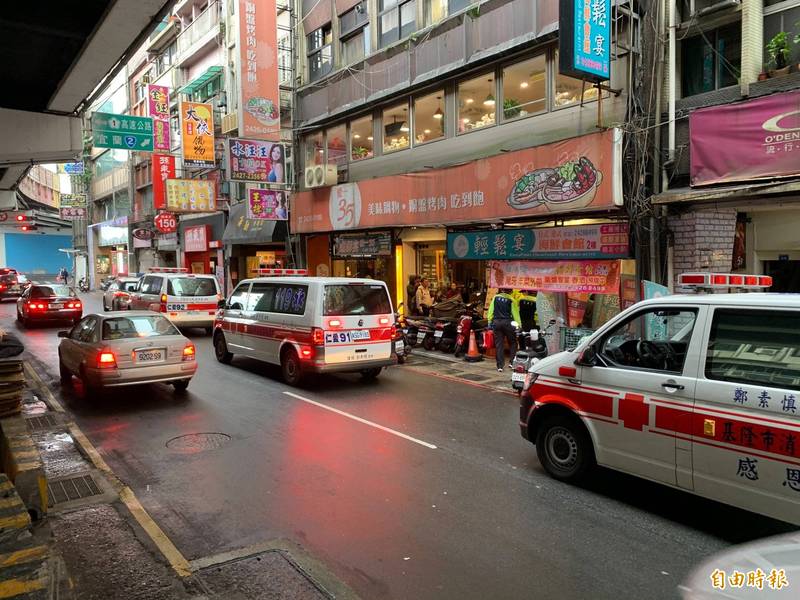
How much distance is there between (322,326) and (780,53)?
870cm

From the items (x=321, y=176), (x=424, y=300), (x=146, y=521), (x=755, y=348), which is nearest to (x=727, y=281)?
(x=755, y=348)

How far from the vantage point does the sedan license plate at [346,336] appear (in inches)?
402

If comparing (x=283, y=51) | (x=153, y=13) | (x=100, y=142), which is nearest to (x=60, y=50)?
(x=153, y=13)

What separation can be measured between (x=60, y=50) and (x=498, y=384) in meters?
8.97

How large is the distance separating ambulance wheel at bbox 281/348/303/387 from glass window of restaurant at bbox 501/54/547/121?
7.64m

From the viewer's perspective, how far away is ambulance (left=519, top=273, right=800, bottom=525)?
14.1 feet

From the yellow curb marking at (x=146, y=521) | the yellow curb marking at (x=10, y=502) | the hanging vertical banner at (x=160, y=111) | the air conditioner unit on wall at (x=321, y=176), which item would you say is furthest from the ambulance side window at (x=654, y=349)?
the hanging vertical banner at (x=160, y=111)

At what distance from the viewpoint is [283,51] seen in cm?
2252

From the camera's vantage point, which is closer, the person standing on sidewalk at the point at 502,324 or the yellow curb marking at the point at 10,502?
the yellow curb marking at the point at 10,502

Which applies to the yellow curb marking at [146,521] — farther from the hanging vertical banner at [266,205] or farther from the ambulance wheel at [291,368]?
the hanging vertical banner at [266,205]

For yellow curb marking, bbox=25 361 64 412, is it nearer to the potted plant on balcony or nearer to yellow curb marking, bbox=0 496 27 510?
yellow curb marking, bbox=0 496 27 510

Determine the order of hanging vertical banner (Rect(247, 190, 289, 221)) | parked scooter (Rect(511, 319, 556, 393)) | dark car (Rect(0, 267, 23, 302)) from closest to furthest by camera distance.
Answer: parked scooter (Rect(511, 319, 556, 393)) < hanging vertical banner (Rect(247, 190, 289, 221)) < dark car (Rect(0, 267, 23, 302))

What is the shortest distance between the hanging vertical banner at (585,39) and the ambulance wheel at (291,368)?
6.99 metres

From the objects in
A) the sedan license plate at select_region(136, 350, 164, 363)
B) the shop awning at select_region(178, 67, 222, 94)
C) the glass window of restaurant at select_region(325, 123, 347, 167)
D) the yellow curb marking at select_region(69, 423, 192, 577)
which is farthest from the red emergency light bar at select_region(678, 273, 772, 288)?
the shop awning at select_region(178, 67, 222, 94)
